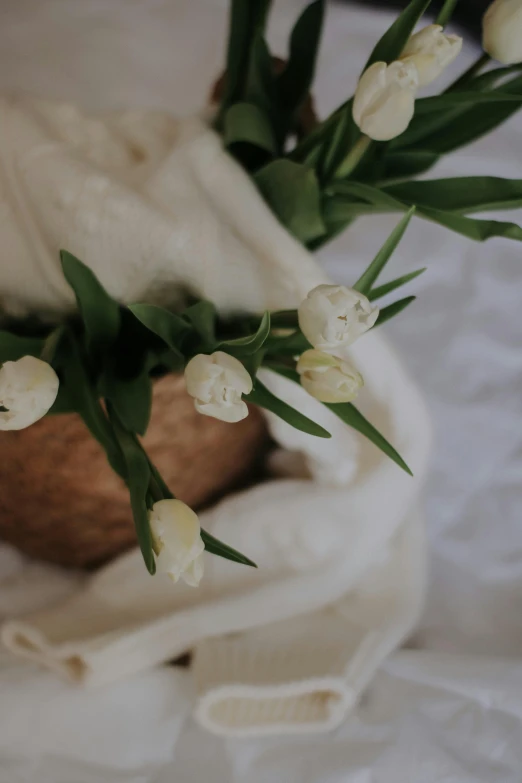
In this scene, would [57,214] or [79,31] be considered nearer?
[57,214]

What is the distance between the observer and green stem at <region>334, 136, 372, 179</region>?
344 mm

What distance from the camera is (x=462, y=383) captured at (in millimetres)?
648

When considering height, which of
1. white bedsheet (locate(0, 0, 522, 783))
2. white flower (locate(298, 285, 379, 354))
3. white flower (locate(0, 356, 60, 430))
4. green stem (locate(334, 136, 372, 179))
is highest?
green stem (locate(334, 136, 372, 179))

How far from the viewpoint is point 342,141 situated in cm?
36

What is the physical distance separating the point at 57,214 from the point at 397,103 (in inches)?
6.5

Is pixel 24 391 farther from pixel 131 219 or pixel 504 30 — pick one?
pixel 504 30

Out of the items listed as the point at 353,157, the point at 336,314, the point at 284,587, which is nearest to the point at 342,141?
the point at 353,157

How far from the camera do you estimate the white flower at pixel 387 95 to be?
0.27 m

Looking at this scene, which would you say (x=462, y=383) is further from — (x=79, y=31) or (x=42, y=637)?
(x=79, y=31)

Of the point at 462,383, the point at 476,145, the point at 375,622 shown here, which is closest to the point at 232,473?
the point at 375,622

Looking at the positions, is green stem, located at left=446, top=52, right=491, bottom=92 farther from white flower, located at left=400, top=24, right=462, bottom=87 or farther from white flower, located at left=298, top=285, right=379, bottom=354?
white flower, located at left=298, top=285, right=379, bottom=354

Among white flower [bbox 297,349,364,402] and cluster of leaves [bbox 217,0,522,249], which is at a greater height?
cluster of leaves [bbox 217,0,522,249]

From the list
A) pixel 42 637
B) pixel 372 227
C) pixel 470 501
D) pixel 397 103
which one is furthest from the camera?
pixel 372 227

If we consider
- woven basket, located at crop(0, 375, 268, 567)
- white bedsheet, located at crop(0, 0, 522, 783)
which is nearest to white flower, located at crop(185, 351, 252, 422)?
woven basket, located at crop(0, 375, 268, 567)
